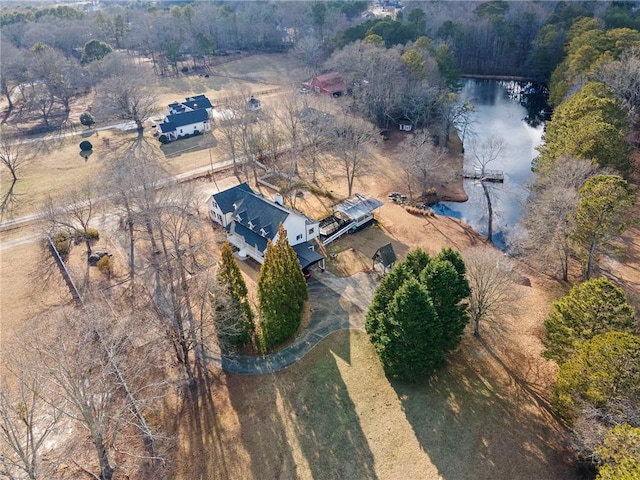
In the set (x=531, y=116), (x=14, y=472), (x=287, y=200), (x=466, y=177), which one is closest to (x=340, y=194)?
(x=287, y=200)

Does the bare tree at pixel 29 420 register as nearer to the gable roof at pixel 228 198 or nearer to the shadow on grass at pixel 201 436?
the shadow on grass at pixel 201 436

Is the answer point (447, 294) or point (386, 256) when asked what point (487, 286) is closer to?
point (447, 294)

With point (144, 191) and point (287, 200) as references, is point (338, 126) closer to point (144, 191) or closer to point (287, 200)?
point (287, 200)

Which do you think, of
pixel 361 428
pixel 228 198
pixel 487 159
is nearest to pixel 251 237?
pixel 228 198

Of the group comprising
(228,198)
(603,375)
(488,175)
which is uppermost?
(603,375)

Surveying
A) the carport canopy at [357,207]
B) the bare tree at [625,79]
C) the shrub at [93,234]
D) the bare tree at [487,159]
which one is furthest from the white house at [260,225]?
the bare tree at [625,79]

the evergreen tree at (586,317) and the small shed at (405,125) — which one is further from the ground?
the evergreen tree at (586,317)
